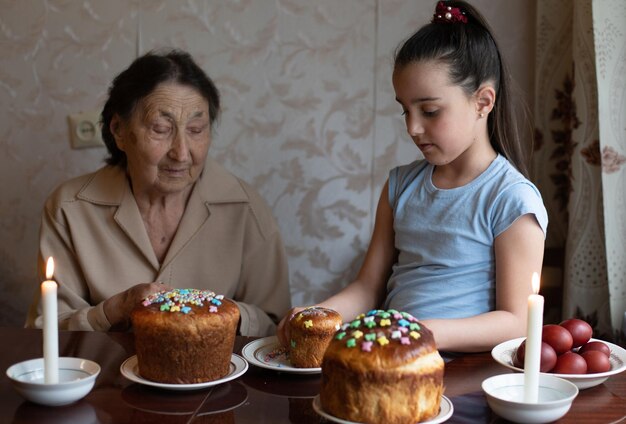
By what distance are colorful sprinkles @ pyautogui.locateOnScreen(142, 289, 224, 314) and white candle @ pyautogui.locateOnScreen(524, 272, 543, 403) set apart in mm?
524

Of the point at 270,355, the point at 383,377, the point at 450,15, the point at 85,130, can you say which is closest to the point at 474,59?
the point at 450,15

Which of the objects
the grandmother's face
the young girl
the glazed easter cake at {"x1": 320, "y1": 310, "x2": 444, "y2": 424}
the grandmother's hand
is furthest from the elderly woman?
the glazed easter cake at {"x1": 320, "y1": 310, "x2": 444, "y2": 424}

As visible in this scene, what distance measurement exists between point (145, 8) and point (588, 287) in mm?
1600

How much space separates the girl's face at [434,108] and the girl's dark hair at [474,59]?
2cm

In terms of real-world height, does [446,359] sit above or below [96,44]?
below

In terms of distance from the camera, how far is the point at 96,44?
8.84ft

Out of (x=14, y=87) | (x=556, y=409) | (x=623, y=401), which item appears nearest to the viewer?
(x=556, y=409)

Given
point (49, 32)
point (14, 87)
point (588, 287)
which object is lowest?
point (588, 287)

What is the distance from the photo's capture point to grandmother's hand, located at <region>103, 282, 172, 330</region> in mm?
1895

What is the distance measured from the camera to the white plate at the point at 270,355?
1388 mm

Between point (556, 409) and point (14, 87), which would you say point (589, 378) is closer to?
point (556, 409)

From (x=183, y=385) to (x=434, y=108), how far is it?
772mm

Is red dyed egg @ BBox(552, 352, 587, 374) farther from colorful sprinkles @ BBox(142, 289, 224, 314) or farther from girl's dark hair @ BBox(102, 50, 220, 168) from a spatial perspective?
girl's dark hair @ BBox(102, 50, 220, 168)

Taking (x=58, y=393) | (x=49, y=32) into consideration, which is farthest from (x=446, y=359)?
(x=49, y=32)
